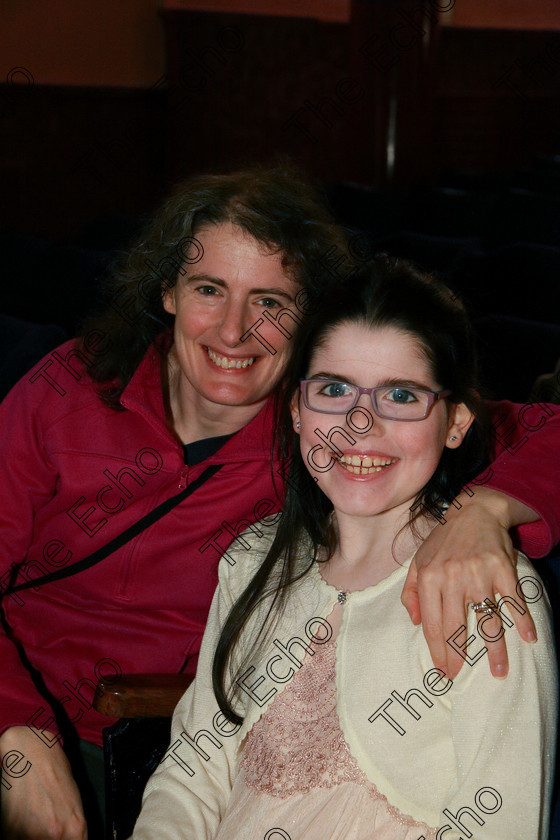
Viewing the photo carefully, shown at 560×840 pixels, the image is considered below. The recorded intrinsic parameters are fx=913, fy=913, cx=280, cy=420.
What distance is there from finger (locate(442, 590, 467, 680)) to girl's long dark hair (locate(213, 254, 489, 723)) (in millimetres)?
209

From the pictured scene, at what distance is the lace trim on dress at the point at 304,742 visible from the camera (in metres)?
1.15

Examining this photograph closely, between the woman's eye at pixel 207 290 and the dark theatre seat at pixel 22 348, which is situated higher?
the woman's eye at pixel 207 290

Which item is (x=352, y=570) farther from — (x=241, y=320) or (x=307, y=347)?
(x=241, y=320)

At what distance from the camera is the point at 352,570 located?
129cm

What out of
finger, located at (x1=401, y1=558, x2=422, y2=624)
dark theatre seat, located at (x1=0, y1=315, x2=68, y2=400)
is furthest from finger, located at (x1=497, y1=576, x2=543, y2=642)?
dark theatre seat, located at (x1=0, y1=315, x2=68, y2=400)

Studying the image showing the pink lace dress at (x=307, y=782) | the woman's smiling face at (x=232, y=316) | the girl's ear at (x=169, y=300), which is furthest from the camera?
the girl's ear at (x=169, y=300)

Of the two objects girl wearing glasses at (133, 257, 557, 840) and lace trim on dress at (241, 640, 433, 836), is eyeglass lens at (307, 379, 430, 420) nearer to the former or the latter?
girl wearing glasses at (133, 257, 557, 840)

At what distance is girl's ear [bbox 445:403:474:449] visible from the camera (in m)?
1.26

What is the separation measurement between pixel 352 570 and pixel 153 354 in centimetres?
64

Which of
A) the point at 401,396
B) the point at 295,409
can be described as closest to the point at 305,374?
the point at 295,409

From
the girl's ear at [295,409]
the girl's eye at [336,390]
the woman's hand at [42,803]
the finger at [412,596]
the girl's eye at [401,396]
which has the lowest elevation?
the woman's hand at [42,803]

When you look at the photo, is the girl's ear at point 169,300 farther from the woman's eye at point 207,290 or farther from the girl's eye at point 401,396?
the girl's eye at point 401,396

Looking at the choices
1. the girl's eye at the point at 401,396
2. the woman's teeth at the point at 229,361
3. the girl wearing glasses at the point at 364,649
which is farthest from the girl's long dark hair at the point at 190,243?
the girl's eye at the point at 401,396

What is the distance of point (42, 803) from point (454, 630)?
0.73 m
